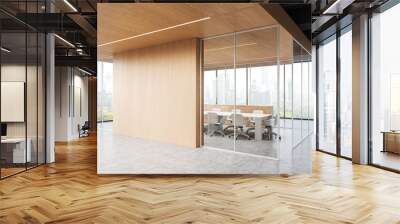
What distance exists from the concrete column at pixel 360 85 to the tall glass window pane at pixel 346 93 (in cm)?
40

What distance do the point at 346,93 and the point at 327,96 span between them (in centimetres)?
95

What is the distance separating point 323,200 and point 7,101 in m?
5.25

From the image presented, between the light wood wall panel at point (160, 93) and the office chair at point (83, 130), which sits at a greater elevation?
the light wood wall panel at point (160, 93)

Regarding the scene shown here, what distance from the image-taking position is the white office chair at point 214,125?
23.5 ft

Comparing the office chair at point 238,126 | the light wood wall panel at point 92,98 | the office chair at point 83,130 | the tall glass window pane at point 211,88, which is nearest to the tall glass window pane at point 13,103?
the tall glass window pane at point 211,88

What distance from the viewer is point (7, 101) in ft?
19.1

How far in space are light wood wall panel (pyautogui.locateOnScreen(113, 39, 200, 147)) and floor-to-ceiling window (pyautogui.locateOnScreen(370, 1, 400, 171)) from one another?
3503 millimetres

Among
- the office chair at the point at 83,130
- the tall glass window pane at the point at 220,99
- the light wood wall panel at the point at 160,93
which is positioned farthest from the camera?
the office chair at the point at 83,130

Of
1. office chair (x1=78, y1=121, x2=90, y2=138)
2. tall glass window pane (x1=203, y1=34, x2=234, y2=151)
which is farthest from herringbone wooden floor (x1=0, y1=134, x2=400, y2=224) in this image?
office chair (x1=78, y1=121, x2=90, y2=138)

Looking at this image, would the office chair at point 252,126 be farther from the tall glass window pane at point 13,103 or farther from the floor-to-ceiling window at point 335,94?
the tall glass window pane at point 13,103

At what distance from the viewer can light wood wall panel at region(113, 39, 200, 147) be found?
18.6ft

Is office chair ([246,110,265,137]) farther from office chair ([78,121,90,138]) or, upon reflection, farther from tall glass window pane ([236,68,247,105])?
office chair ([78,121,90,138])

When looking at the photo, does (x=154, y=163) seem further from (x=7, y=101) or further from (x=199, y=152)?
(x=7, y=101)

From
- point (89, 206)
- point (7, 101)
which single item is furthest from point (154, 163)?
point (7, 101)
